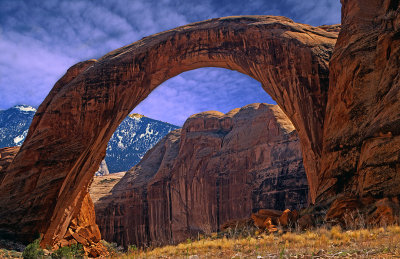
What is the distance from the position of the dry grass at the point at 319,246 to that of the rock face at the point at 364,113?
162 cm

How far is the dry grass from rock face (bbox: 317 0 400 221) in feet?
5.31

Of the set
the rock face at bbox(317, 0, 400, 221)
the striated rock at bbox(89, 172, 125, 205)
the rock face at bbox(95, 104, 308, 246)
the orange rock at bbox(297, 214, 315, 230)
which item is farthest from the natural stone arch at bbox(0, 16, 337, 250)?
the striated rock at bbox(89, 172, 125, 205)

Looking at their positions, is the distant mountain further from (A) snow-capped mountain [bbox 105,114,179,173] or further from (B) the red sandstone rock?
(B) the red sandstone rock

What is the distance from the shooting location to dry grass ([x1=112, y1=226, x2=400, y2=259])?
5.32 m

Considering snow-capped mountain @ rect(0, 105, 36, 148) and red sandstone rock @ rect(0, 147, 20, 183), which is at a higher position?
snow-capped mountain @ rect(0, 105, 36, 148)

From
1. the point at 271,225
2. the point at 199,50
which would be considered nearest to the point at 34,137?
the point at 199,50

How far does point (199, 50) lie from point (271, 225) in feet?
34.8

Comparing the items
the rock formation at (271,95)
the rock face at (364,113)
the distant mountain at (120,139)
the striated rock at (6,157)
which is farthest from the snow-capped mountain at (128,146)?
the rock face at (364,113)

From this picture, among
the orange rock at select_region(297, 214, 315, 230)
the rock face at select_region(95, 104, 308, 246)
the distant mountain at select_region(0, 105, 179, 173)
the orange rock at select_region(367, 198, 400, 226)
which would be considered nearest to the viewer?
the orange rock at select_region(367, 198, 400, 226)

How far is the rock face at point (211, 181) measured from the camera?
36188 mm

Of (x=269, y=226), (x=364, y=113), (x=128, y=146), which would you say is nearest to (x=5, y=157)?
(x=269, y=226)

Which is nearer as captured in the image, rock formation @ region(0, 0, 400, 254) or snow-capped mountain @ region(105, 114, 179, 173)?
rock formation @ region(0, 0, 400, 254)

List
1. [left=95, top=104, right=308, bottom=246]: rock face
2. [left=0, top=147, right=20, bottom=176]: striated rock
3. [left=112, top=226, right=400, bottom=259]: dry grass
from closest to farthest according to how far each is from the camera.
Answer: [left=112, top=226, right=400, bottom=259]: dry grass, [left=0, top=147, right=20, bottom=176]: striated rock, [left=95, top=104, right=308, bottom=246]: rock face

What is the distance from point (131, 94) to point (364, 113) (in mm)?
11004
